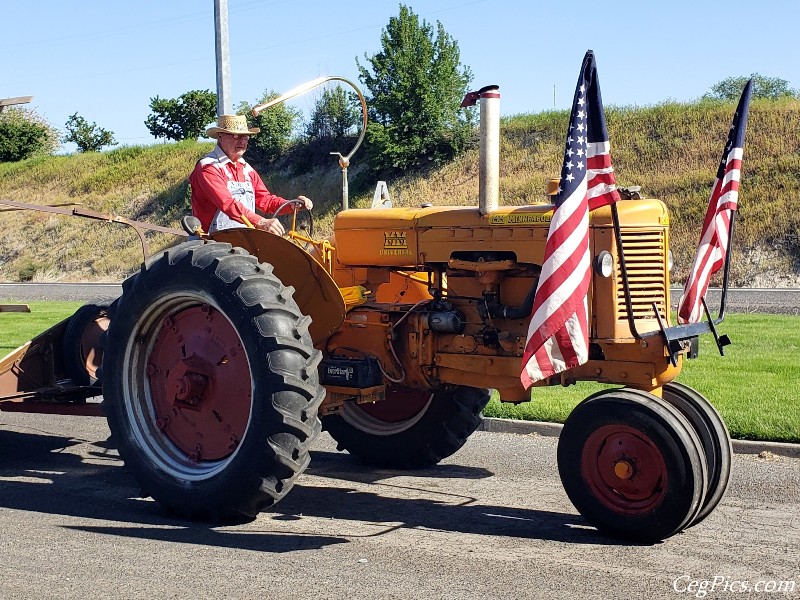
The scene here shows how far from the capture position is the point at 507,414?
8656 mm

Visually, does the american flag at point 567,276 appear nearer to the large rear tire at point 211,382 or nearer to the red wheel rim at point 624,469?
the red wheel rim at point 624,469

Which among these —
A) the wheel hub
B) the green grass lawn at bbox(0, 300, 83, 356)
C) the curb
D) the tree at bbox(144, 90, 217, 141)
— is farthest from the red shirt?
the tree at bbox(144, 90, 217, 141)

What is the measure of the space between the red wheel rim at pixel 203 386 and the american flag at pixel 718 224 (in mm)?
2644

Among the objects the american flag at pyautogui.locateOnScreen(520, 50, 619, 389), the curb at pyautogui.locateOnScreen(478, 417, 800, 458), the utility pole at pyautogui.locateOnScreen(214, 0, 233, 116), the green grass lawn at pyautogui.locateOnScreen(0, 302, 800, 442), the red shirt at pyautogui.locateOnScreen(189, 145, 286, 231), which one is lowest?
the curb at pyautogui.locateOnScreen(478, 417, 800, 458)

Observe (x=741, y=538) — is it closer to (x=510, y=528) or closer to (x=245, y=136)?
(x=510, y=528)

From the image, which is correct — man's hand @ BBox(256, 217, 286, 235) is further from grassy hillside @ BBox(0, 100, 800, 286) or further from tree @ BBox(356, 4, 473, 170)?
tree @ BBox(356, 4, 473, 170)

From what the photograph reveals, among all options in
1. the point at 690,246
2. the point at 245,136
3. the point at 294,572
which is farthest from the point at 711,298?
the point at 294,572

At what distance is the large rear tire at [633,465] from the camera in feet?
16.6

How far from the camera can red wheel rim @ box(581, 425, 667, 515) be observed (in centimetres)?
518

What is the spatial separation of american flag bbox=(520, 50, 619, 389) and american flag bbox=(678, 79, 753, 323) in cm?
96

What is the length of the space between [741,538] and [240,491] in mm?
2676

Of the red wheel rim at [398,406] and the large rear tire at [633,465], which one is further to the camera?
the red wheel rim at [398,406]

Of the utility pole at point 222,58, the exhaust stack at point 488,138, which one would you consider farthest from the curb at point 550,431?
the utility pole at point 222,58

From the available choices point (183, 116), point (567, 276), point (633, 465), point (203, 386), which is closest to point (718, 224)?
point (567, 276)
